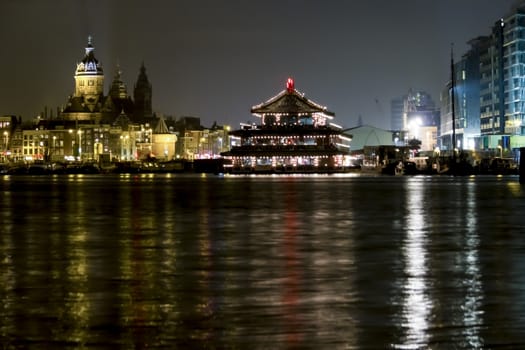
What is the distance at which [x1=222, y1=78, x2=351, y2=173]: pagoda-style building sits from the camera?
584ft

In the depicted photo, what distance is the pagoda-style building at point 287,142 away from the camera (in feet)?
584

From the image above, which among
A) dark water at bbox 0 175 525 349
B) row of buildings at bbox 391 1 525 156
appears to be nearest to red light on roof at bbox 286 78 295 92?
row of buildings at bbox 391 1 525 156

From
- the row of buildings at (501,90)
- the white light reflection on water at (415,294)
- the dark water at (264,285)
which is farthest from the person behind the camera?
the row of buildings at (501,90)

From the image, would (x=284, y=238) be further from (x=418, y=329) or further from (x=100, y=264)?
(x=418, y=329)

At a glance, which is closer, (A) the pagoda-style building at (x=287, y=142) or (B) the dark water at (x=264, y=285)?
(B) the dark water at (x=264, y=285)

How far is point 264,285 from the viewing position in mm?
17047

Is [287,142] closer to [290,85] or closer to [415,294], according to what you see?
[290,85]

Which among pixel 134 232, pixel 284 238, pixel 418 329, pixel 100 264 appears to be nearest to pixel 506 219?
pixel 284 238

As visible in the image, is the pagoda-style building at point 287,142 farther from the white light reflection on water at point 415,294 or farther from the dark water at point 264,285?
the white light reflection on water at point 415,294

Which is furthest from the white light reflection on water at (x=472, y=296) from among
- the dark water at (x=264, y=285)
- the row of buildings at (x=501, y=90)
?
the row of buildings at (x=501, y=90)

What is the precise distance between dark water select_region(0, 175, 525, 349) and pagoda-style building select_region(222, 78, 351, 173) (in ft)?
472

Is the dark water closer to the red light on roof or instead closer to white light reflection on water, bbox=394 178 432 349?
white light reflection on water, bbox=394 178 432 349

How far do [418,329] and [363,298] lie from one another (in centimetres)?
270

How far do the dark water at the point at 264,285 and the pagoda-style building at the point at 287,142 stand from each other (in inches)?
5668
